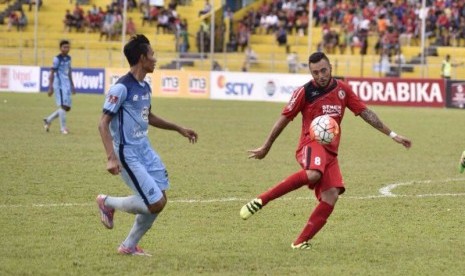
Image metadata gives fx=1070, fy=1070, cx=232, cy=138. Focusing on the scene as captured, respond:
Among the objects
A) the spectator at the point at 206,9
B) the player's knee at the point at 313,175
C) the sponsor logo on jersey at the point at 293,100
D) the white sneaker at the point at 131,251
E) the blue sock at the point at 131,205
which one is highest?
the spectator at the point at 206,9

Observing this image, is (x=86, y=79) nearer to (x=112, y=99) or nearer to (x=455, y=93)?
(x=455, y=93)

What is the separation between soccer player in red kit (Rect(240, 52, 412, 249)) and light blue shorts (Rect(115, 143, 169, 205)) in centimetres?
93

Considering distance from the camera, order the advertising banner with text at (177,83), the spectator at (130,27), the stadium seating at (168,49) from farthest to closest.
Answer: the spectator at (130,27) < the stadium seating at (168,49) < the advertising banner with text at (177,83)

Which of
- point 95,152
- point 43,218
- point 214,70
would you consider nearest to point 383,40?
point 214,70

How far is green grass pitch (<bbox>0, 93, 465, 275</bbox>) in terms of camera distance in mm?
9094

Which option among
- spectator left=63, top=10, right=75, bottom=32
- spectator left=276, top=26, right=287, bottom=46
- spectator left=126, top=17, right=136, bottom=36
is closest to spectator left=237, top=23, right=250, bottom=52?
spectator left=276, top=26, right=287, bottom=46

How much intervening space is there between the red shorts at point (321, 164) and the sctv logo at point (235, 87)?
105 feet

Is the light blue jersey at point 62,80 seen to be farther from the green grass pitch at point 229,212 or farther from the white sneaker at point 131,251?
the white sneaker at point 131,251

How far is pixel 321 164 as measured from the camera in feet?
31.7

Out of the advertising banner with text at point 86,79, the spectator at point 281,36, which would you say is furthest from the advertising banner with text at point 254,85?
the spectator at point 281,36

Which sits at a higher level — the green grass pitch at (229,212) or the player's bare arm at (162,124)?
the player's bare arm at (162,124)

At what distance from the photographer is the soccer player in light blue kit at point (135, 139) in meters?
9.07

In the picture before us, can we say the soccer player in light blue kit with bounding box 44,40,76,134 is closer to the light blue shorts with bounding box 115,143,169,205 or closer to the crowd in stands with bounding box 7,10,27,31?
the light blue shorts with bounding box 115,143,169,205

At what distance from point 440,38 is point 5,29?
2017 cm
